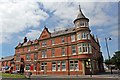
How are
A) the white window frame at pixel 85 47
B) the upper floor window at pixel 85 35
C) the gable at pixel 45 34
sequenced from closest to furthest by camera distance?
the white window frame at pixel 85 47 → the upper floor window at pixel 85 35 → the gable at pixel 45 34

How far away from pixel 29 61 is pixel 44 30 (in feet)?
41.4

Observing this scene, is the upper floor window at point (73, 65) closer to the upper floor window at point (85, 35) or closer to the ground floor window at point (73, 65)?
the ground floor window at point (73, 65)

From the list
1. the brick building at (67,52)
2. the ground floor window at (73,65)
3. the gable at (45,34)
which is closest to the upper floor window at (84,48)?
the brick building at (67,52)

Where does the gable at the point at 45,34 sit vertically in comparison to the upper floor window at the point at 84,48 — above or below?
above

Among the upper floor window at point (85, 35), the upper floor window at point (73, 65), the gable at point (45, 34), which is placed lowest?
the upper floor window at point (73, 65)

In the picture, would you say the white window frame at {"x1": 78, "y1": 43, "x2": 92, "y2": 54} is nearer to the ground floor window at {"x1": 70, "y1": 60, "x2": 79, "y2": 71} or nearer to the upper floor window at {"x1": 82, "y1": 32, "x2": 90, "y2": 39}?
the upper floor window at {"x1": 82, "y1": 32, "x2": 90, "y2": 39}

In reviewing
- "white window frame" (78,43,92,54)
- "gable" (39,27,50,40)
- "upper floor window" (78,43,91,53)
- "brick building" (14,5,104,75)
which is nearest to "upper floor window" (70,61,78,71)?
"brick building" (14,5,104,75)

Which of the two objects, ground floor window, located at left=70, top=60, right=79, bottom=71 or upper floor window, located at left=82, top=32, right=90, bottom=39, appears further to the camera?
ground floor window, located at left=70, top=60, right=79, bottom=71

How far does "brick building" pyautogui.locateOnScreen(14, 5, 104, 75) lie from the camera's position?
41.3 metres

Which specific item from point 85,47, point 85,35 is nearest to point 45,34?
point 85,35

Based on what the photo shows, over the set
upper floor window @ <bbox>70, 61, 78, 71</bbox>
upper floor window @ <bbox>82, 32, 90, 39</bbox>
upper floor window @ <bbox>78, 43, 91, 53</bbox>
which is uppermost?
upper floor window @ <bbox>82, 32, 90, 39</bbox>

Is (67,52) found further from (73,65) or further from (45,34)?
(45,34)

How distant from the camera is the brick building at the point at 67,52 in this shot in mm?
41344

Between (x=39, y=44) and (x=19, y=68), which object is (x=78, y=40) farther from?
(x=19, y=68)
